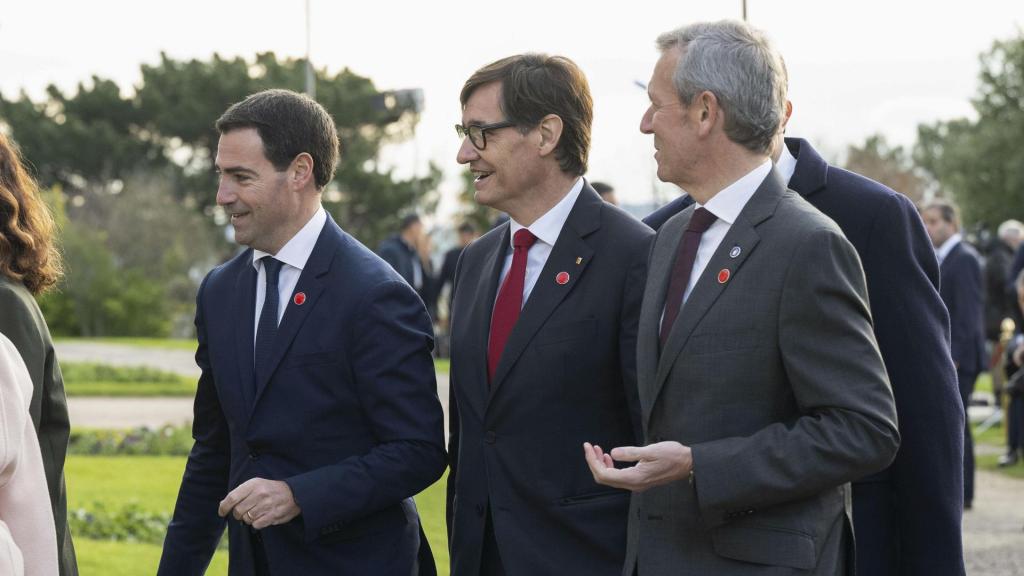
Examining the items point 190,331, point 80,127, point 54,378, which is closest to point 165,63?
point 80,127

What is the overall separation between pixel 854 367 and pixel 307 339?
1552 millimetres

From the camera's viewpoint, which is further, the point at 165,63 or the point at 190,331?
the point at 165,63

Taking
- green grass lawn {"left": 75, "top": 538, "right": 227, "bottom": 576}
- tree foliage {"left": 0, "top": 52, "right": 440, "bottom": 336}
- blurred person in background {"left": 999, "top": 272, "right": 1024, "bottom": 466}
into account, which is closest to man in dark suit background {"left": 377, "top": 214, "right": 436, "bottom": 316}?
blurred person in background {"left": 999, "top": 272, "right": 1024, "bottom": 466}

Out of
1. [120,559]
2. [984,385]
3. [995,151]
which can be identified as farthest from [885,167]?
[120,559]

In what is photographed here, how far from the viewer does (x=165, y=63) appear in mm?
53750

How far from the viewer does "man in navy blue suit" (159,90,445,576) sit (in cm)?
368

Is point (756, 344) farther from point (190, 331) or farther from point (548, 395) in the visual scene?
point (190, 331)

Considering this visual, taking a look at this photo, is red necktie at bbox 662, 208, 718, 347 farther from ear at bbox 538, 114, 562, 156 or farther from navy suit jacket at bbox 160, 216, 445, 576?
navy suit jacket at bbox 160, 216, 445, 576

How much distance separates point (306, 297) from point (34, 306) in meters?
0.71

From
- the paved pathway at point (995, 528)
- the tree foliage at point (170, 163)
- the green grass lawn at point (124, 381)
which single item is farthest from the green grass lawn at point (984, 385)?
the tree foliage at point (170, 163)

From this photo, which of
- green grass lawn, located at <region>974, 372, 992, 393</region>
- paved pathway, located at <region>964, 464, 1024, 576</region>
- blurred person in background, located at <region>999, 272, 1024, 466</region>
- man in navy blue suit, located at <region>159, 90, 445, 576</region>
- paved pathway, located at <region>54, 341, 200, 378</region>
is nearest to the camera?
man in navy blue suit, located at <region>159, 90, 445, 576</region>

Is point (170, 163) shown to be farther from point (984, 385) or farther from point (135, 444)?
point (135, 444)

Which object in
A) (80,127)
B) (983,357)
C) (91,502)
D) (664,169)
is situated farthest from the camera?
(80,127)

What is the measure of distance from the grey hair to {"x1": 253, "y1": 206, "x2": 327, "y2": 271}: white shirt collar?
1250 mm
